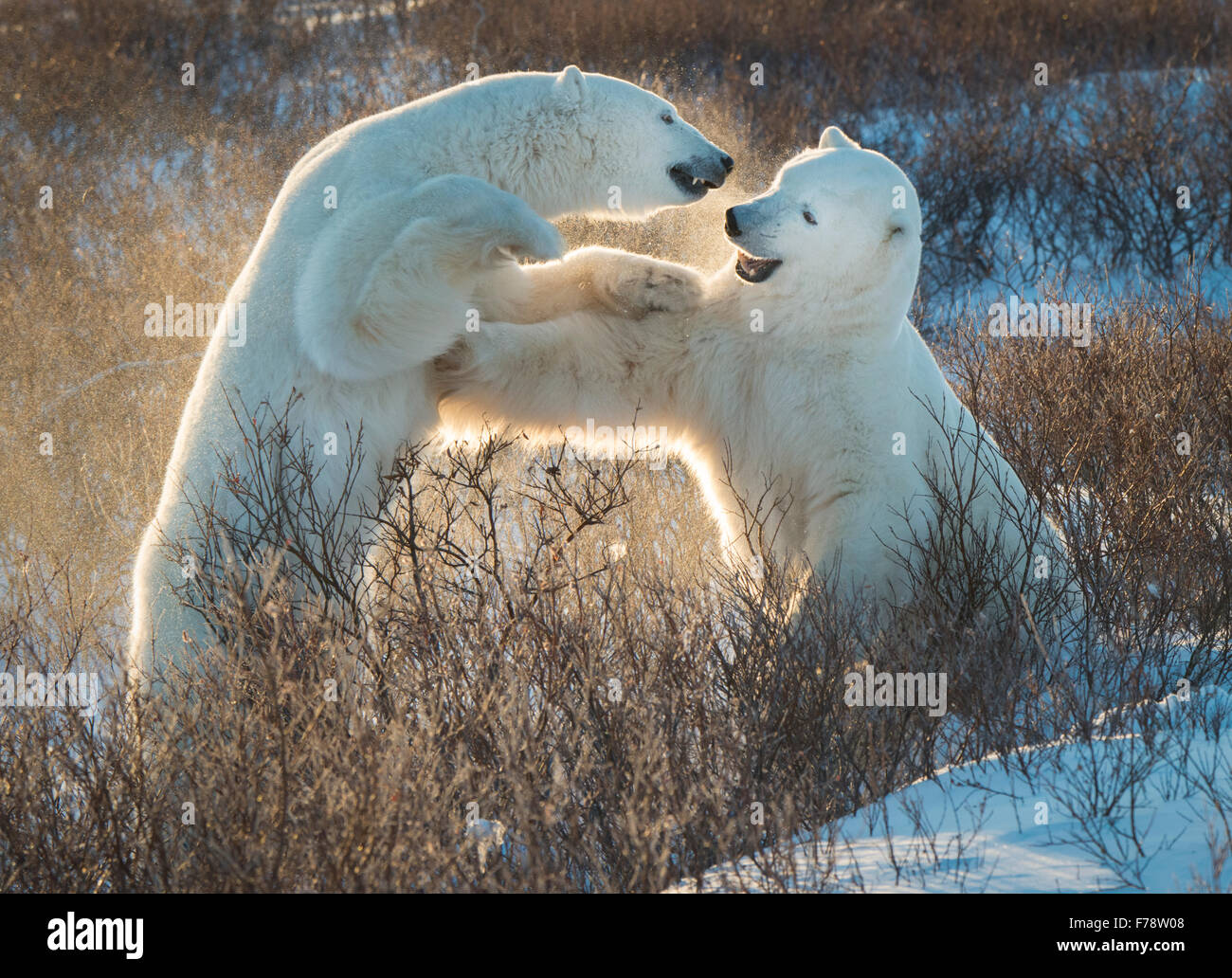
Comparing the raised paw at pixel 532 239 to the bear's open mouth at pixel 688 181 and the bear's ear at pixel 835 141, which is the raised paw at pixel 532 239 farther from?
the bear's ear at pixel 835 141

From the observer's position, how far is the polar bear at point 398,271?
2.59m

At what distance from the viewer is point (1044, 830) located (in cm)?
192

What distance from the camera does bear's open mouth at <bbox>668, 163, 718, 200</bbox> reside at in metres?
3.14

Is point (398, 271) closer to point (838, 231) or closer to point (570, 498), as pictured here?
point (570, 498)

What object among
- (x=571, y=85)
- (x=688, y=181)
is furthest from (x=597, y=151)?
(x=688, y=181)

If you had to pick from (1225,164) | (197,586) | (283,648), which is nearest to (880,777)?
(283,648)

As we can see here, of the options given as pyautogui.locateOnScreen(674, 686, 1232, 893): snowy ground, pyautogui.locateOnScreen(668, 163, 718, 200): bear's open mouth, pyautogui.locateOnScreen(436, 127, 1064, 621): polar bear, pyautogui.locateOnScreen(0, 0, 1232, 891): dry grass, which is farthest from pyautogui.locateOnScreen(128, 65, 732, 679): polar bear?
pyautogui.locateOnScreen(674, 686, 1232, 893): snowy ground

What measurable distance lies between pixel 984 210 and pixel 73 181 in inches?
223

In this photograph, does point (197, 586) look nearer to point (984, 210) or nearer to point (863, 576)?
point (863, 576)

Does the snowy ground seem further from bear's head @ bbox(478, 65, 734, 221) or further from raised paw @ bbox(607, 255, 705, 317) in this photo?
bear's head @ bbox(478, 65, 734, 221)

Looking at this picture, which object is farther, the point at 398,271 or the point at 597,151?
the point at 597,151

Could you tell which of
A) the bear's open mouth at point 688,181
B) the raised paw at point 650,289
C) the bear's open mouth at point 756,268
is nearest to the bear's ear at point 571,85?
the bear's open mouth at point 688,181

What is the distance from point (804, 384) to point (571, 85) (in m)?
0.93

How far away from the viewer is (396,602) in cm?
295
